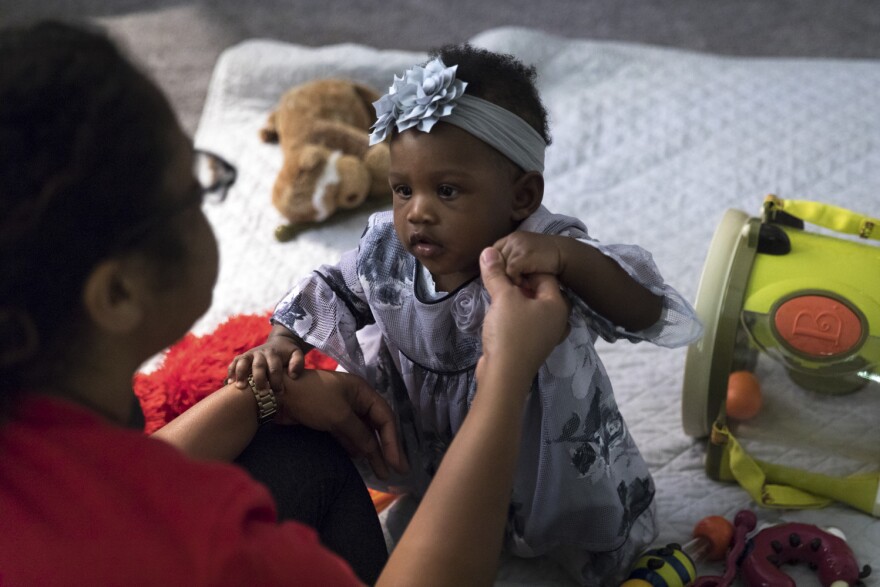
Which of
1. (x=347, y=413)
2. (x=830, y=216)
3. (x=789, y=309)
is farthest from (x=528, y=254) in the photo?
(x=830, y=216)

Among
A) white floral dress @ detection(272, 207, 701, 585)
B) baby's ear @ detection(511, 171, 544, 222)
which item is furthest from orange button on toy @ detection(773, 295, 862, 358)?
baby's ear @ detection(511, 171, 544, 222)

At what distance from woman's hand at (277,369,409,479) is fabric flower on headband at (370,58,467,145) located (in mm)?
263

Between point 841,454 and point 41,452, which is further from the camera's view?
→ point 841,454

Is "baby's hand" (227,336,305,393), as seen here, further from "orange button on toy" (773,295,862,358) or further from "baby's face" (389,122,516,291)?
"orange button on toy" (773,295,862,358)

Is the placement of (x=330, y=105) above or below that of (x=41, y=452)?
below

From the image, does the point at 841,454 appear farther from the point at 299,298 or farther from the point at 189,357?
the point at 189,357

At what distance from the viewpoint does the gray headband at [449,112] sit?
828 millimetres

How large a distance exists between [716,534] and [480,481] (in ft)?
1.63

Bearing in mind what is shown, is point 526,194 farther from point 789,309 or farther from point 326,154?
point 326,154

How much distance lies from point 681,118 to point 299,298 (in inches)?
41.6

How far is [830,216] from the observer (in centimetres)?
111

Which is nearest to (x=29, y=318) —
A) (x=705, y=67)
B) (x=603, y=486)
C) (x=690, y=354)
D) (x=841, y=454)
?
(x=603, y=486)

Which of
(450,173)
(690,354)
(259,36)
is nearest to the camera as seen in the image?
(450,173)

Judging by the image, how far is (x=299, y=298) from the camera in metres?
0.99
